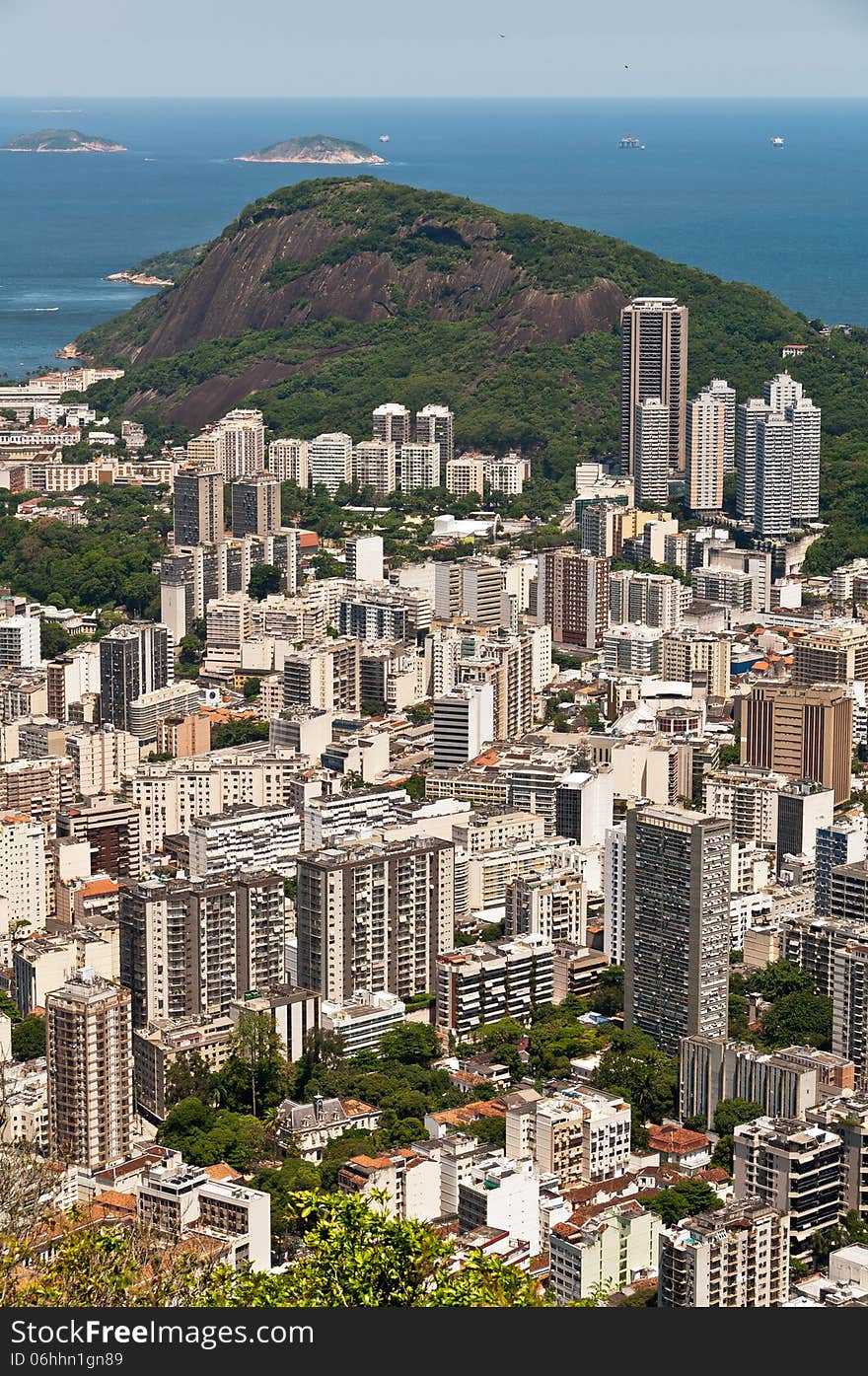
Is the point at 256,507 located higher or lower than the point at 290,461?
lower

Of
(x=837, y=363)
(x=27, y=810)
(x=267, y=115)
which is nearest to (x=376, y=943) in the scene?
(x=27, y=810)

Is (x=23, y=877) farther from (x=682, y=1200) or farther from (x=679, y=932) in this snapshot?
(x=682, y=1200)

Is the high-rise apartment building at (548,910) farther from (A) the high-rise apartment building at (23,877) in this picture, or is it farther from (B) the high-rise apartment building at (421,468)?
(B) the high-rise apartment building at (421,468)

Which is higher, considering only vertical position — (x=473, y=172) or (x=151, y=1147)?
(x=473, y=172)

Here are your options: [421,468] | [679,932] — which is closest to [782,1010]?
[679,932]

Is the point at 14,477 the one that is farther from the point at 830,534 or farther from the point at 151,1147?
the point at 151,1147

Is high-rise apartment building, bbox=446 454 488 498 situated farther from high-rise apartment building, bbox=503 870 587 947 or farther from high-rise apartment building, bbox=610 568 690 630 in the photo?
high-rise apartment building, bbox=503 870 587 947
